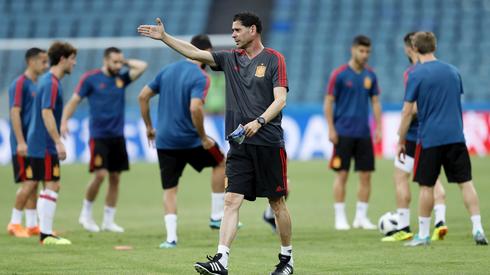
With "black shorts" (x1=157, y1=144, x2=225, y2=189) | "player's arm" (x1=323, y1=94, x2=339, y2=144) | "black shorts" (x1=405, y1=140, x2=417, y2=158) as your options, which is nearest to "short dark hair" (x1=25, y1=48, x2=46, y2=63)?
"black shorts" (x1=157, y1=144, x2=225, y2=189)

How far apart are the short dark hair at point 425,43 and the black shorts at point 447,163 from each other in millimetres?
1054

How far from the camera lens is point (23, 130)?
1362 centimetres

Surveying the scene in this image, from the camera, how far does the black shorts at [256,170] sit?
9133 mm

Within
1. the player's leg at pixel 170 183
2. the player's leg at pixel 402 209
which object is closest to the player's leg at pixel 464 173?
the player's leg at pixel 402 209

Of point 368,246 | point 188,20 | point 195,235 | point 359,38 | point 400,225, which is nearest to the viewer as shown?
point 368,246

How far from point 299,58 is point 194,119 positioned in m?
21.0

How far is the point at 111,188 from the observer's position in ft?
47.0

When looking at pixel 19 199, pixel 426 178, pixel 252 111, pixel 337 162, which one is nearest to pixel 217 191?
pixel 337 162

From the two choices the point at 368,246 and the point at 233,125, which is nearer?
the point at 233,125

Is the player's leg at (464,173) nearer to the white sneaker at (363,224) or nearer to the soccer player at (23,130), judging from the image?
the white sneaker at (363,224)

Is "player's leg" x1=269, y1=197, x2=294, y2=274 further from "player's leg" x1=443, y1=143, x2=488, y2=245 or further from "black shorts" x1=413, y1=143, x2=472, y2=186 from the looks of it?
"player's leg" x1=443, y1=143, x2=488, y2=245

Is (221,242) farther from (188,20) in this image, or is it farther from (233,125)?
(188,20)

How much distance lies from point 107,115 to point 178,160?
2.52 meters

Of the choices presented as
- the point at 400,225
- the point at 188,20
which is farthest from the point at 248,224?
the point at 188,20
